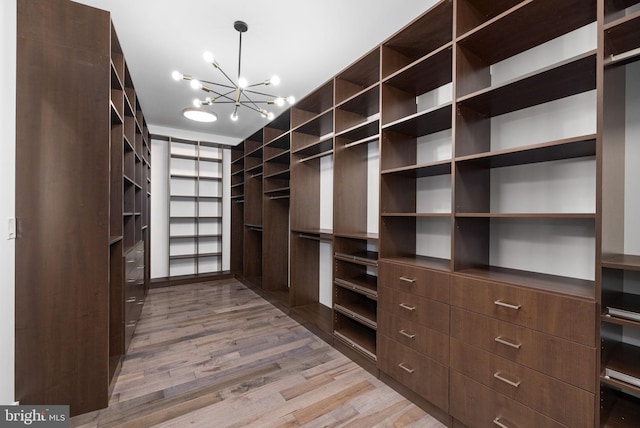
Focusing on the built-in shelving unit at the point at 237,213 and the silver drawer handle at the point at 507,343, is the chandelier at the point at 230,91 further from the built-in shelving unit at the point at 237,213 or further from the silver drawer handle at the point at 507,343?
the silver drawer handle at the point at 507,343

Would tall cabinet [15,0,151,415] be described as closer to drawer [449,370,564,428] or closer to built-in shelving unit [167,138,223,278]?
drawer [449,370,564,428]

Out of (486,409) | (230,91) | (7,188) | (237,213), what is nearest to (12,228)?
(7,188)

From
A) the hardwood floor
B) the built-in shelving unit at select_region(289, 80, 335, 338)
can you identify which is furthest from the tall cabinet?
the built-in shelving unit at select_region(289, 80, 335, 338)

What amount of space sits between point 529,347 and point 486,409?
0.45 meters

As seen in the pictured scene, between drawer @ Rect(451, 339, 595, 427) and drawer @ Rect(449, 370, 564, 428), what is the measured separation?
31 millimetres

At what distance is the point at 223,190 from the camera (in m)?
5.41

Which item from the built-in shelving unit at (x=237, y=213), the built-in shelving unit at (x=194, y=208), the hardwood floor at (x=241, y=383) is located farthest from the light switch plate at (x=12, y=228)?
the built-in shelving unit at (x=237, y=213)

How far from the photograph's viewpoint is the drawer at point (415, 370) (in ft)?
5.61

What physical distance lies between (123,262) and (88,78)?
1383 millimetres

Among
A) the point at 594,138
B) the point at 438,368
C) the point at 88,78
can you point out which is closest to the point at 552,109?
the point at 594,138

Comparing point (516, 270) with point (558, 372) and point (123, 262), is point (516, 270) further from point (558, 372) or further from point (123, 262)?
point (123, 262)

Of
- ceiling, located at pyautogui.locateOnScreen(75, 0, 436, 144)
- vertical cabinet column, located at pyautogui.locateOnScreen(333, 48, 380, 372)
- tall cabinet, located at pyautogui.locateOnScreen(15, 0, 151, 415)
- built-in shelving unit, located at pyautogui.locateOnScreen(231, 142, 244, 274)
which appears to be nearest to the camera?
tall cabinet, located at pyautogui.locateOnScreen(15, 0, 151, 415)

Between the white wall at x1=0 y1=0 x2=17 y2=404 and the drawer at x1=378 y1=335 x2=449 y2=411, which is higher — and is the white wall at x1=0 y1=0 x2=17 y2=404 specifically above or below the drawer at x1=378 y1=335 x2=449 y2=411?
above

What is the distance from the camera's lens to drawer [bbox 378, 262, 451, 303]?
1.71m
